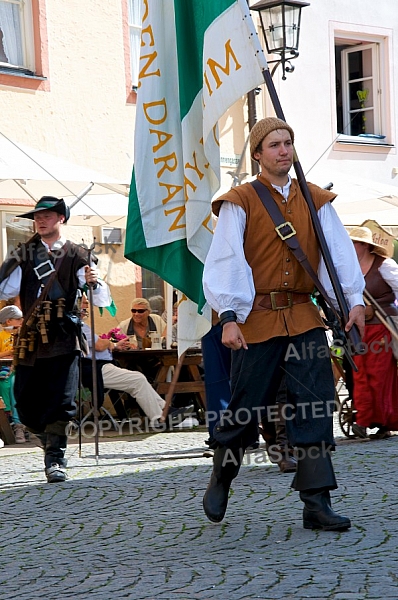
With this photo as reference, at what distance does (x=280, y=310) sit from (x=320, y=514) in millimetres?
974

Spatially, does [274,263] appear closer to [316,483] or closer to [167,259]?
[316,483]

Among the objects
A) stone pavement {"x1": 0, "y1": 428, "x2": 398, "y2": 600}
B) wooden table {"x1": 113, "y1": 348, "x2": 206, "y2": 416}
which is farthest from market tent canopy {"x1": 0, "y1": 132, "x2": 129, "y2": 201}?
stone pavement {"x1": 0, "y1": 428, "x2": 398, "y2": 600}

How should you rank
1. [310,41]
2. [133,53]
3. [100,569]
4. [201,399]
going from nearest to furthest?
[100,569], [201,399], [133,53], [310,41]

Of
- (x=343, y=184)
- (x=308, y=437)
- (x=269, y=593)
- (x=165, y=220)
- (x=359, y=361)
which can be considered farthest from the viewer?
(x=343, y=184)

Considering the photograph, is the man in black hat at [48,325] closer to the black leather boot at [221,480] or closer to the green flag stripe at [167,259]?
the green flag stripe at [167,259]

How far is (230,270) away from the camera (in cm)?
586

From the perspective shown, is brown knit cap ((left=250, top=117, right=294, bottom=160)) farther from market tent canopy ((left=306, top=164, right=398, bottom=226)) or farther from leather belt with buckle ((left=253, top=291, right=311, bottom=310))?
market tent canopy ((left=306, top=164, right=398, bottom=226))

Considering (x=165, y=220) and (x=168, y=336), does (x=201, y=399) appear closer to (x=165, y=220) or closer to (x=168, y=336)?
(x=168, y=336)

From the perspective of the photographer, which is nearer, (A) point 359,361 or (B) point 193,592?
(B) point 193,592

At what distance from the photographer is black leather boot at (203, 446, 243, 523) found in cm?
614

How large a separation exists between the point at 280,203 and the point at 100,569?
194cm

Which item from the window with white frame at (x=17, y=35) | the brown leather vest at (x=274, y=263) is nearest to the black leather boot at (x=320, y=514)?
the brown leather vest at (x=274, y=263)

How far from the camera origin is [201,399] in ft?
43.3

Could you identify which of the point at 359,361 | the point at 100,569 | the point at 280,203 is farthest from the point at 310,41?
the point at 100,569
